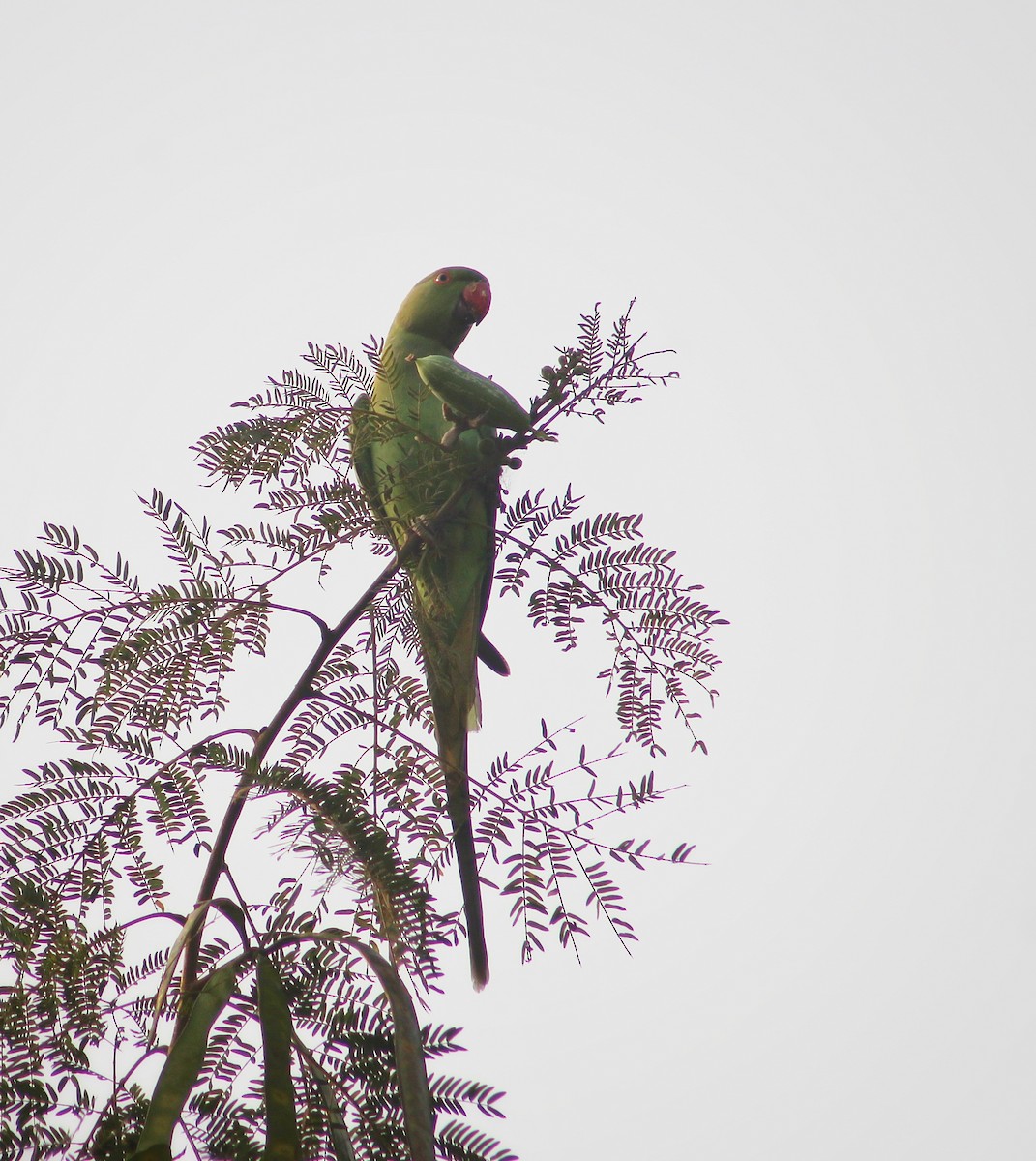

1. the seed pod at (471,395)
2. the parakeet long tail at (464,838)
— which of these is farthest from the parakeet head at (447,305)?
the parakeet long tail at (464,838)

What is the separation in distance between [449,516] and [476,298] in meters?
1.27

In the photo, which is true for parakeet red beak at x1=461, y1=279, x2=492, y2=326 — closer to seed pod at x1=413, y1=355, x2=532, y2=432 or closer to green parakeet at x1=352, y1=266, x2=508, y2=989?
green parakeet at x1=352, y1=266, x2=508, y2=989

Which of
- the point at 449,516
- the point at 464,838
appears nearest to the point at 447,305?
the point at 449,516

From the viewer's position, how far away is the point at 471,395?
1975 millimetres

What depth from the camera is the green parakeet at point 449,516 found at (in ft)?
5.66

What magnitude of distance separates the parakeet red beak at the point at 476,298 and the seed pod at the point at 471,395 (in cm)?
88

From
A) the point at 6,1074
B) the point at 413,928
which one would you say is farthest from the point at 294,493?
the point at 6,1074

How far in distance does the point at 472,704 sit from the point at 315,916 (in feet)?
3.20

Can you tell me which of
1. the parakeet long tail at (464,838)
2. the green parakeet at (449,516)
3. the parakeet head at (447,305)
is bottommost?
the parakeet long tail at (464,838)

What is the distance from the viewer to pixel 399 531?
6.34 feet

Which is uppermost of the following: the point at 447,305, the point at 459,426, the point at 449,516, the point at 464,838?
the point at 447,305

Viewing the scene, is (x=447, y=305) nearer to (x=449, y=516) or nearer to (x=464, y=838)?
(x=449, y=516)

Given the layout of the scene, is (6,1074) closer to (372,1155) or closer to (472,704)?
(372,1155)

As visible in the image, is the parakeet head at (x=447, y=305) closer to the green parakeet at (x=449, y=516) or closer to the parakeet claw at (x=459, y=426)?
Answer: the green parakeet at (x=449, y=516)
